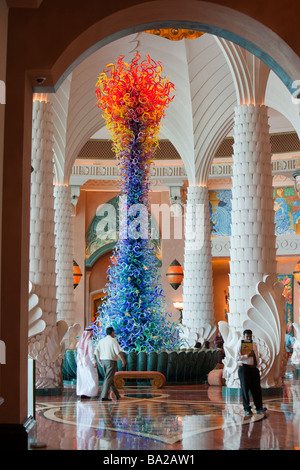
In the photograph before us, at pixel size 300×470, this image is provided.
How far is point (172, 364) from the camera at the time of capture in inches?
482

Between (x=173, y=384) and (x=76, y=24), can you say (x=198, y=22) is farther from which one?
(x=173, y=384)

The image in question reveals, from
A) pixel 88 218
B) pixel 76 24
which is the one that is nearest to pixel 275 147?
pixel 88 218

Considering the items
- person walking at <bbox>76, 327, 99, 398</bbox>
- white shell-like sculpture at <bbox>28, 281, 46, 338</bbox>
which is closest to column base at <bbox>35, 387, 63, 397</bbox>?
person walking at <bbox>76, 327, 99, 398</bbox>

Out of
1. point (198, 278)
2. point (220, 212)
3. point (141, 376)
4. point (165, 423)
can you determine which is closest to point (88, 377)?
point (141, 376)

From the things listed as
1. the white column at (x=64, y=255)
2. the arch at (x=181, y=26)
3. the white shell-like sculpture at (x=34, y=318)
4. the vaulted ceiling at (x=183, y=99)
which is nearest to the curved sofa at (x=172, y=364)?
the white shell-like sculpture at (x=34, y=318)

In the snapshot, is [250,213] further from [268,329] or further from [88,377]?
[88,377]

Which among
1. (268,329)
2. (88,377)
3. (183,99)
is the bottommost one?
(88,377)

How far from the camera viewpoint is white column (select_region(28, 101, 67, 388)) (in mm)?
10336

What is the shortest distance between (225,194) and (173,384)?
12.0 m

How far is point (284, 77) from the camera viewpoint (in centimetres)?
641

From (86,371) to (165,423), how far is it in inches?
146

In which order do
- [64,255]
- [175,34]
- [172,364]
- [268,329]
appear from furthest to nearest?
[64,255], [175,34], [172,364], [268,329]

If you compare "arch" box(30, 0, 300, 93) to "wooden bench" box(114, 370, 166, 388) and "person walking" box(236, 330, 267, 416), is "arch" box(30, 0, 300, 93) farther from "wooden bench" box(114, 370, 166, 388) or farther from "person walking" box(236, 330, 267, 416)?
"wooden bench" box(114, 370, 166, 388)

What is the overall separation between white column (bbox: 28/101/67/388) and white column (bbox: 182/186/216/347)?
636 cm
